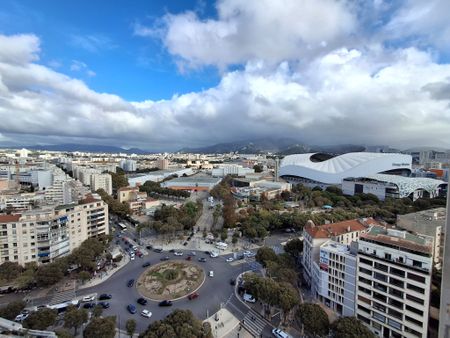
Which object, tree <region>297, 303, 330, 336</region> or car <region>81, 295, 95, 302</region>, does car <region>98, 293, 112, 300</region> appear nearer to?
car <region>81, 295, 95, 302</region>

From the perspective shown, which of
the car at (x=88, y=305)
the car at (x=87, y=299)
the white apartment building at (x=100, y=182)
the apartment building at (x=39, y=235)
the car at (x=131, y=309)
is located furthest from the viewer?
the white apartment building at (x=100, y=182)

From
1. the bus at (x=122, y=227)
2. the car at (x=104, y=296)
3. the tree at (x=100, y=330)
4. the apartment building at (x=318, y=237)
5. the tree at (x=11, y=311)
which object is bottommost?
the car at (x=104, y=296)

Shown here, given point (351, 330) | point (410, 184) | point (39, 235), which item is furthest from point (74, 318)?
point (410, 184)

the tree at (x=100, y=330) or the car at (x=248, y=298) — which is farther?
the car at (x=248, y=298)

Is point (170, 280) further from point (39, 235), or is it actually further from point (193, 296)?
point (39, 235)

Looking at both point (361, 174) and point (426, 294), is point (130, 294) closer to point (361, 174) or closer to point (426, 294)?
point (426, 294)

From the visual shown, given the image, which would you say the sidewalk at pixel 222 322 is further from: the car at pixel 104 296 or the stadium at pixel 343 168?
the stadium at pixel 343 168

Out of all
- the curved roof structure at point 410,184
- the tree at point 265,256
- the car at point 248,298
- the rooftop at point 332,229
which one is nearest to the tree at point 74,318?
the car at point 248,298
